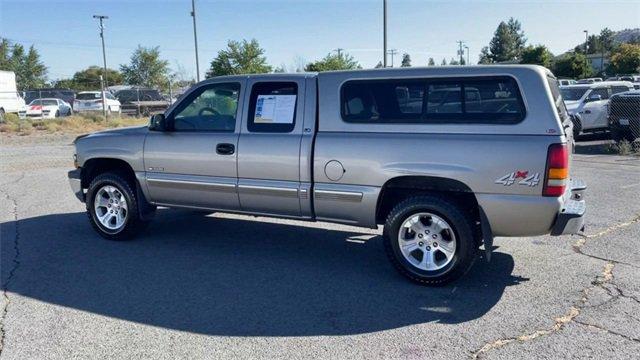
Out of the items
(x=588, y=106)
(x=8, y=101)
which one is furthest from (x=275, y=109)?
(x=8, y=101)

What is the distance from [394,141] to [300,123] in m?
1.01

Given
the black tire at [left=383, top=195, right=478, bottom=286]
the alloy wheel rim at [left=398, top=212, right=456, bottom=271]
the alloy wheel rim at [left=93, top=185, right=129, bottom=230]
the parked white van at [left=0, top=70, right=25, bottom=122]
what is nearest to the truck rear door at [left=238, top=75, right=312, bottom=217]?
the black tire at [left=383, top=195, right=478, bottom=286]

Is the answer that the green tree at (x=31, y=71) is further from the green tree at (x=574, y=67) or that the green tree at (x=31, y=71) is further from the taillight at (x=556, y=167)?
the taillight at (x=556, y=167)

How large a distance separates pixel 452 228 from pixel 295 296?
1499 millimetres

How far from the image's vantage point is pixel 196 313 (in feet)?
14.0

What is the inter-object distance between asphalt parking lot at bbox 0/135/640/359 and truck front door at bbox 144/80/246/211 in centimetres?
64

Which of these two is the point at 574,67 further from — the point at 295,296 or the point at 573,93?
the point at 295,296

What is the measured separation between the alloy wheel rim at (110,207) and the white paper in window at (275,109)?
80.1 inches

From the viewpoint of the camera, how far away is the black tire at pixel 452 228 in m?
4.68

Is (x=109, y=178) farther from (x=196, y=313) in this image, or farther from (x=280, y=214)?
(x=196, y=313)

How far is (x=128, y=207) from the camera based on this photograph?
6.24 metres

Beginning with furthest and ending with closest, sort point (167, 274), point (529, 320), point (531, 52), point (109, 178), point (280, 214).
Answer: point (531, 52) → point (109, 178) → point (280, 214) → point (167, 274) → point (529, 320)

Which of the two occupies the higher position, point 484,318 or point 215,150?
point 215,150

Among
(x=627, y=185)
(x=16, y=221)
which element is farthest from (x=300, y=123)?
(x=627, y=185)
